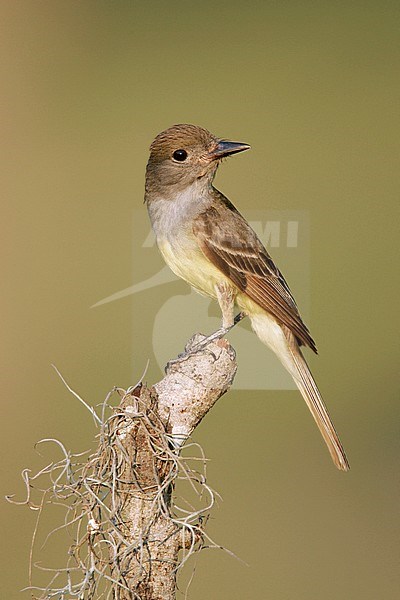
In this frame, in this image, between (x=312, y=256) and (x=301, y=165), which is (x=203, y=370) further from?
(x=301, y=165)

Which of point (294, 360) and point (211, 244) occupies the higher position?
point (211, 244)

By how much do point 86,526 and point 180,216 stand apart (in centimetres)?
126

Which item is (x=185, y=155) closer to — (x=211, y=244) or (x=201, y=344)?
(x=211, y=244)

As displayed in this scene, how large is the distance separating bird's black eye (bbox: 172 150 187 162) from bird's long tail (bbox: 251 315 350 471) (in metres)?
0.54

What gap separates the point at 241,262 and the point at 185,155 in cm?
36

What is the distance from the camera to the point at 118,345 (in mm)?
5184

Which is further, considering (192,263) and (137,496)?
(192,263)

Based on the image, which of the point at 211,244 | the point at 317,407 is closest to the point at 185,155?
the point at 211,244

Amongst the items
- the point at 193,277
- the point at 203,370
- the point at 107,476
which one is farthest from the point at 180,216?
the point at 107,476

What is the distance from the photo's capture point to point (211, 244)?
291cm

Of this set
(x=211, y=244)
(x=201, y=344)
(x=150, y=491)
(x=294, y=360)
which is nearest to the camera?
(x=150, y=491)

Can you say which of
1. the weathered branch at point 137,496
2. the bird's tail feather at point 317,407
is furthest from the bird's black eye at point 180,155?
the weathered branch at point 137,496

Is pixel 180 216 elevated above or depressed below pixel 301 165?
above

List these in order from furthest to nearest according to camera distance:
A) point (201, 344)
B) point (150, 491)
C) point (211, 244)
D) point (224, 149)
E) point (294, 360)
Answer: point (294, 360)
point (211, 244)
point (224, 149)
point (201, 344)
point (150, 491)
